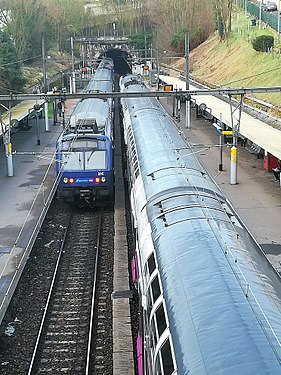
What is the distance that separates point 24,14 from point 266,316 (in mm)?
61876

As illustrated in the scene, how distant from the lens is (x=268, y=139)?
2433 centimetres

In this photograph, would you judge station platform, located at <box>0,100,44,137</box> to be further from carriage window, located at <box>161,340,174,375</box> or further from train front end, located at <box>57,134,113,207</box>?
carriage window, located at <box>161,340,174,375</box>

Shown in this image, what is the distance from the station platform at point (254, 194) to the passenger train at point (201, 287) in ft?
17.6

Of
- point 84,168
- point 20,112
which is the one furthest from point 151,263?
Result: point 20,112

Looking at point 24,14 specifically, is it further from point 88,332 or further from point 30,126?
point 88,332

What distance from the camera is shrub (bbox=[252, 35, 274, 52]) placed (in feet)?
160

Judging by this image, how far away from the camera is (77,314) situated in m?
13.4

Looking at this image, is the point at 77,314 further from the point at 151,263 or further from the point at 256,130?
the point at 256,130

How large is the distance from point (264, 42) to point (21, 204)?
32.8 m

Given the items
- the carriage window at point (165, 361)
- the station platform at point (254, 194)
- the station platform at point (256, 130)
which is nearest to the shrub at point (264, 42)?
the station platform at point (256, 130)

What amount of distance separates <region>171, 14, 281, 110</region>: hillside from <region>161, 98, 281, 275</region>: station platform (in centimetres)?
623

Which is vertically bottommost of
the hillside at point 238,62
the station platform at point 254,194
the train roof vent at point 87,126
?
the station platform at point 254,194

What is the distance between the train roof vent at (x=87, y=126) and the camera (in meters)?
21.5

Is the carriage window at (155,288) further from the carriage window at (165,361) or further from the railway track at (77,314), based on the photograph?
the railway track at (77,314)
